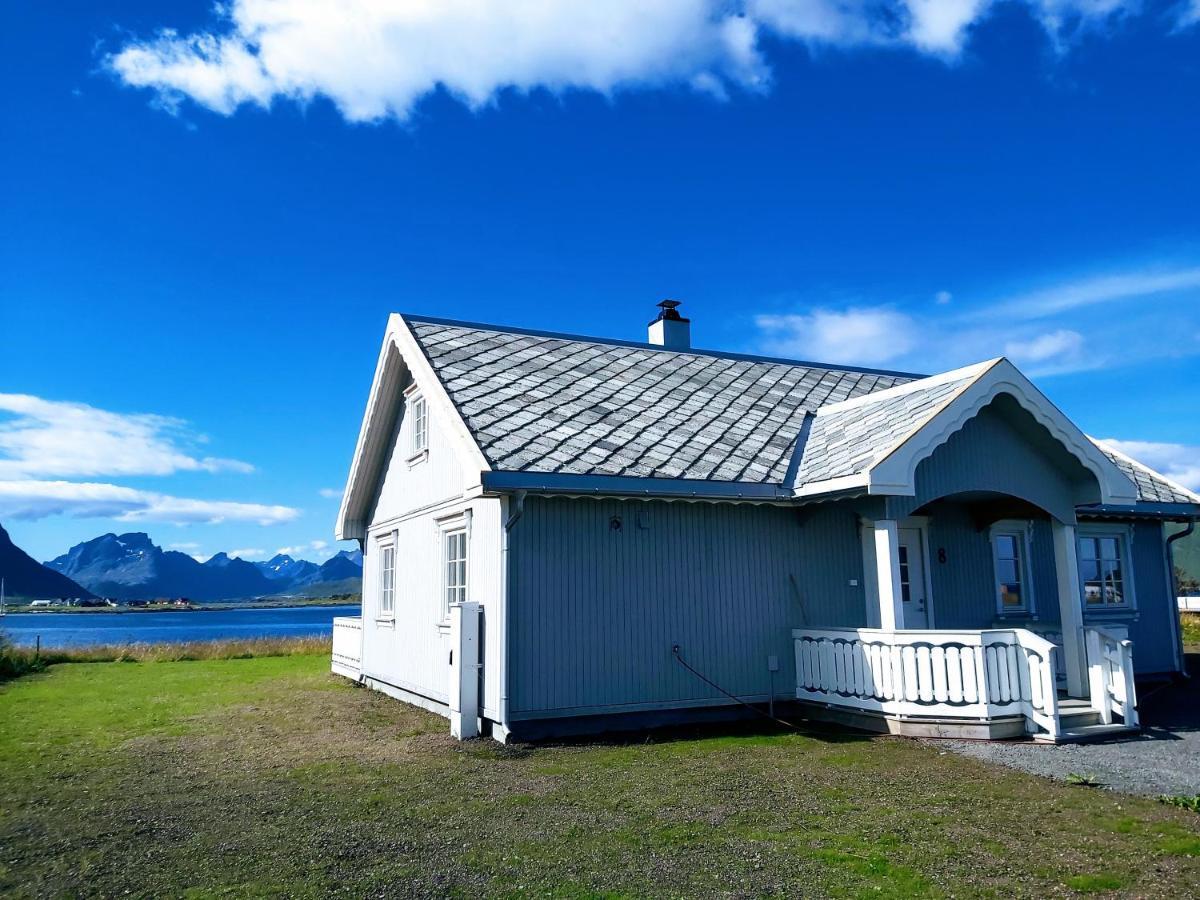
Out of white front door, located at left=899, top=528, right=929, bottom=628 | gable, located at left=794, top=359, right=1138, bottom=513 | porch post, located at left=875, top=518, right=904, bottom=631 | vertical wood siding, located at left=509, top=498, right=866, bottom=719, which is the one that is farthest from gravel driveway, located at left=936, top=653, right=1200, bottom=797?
white front door, located at left=899, top=528, right=929, bottom=628

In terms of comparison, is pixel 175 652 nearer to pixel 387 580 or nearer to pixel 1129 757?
pixel 387 580

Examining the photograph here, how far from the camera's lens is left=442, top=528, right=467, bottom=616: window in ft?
38.7

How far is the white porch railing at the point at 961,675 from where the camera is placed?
9453 mm

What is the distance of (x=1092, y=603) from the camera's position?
1465cm

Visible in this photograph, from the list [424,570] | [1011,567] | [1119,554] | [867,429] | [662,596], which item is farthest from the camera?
[1119,554]

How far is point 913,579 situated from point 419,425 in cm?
777

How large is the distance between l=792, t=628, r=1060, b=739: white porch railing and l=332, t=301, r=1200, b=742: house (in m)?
0.02

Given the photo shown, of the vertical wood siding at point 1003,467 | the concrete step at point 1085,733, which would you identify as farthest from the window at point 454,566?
the concrete step at point 1085,733

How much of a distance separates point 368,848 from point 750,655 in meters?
6.18

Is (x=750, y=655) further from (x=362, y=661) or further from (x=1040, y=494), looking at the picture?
(x=362, y=661)

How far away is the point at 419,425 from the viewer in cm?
1411

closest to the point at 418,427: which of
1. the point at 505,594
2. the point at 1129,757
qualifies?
the point at 505,594

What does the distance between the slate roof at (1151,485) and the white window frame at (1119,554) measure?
29.3 inches

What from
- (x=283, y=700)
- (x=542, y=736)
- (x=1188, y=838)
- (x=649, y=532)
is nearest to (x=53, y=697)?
(x=283, y=700)
